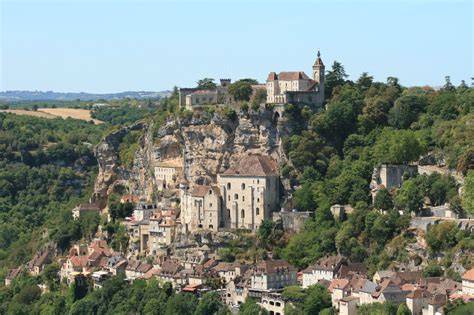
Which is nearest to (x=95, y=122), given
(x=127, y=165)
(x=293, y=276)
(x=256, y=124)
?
(x=127, y=165)

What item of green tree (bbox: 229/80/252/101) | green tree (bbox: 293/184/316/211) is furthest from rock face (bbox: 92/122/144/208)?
green tree (bbox: 293/184/316/211)

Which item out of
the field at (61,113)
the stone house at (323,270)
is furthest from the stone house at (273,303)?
the field at (61,113)

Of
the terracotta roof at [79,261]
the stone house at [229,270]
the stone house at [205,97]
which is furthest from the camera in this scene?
the stone house at [205,97]

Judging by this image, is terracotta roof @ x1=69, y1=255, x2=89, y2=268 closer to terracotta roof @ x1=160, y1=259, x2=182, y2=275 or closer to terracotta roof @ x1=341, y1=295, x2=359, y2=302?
terracotta roof @ x1=160, y1=259, x2=182, y2=275

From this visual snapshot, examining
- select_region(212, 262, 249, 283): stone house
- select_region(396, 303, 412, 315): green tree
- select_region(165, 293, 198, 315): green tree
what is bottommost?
select_region(165, 293, 198, 315): green tree

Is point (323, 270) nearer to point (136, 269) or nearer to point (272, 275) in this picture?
point (272, 275)

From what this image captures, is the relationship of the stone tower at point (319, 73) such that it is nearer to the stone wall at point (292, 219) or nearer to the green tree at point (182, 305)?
the stone wall at point (292, 219)
